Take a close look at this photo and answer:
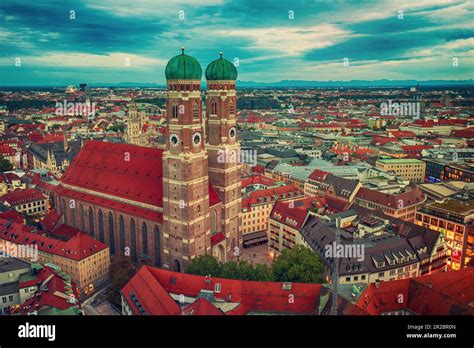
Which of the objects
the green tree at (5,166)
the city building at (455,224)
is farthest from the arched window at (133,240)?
the green tree at (5,166)

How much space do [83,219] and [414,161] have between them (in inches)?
3289

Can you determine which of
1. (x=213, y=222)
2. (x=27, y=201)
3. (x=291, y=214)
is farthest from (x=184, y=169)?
(x=27, y=201)

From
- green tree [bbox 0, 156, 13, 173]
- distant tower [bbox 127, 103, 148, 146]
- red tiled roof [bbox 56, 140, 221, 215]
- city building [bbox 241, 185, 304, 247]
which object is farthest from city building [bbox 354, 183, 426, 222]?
green tree [bbox 0, 156, 13, 173]

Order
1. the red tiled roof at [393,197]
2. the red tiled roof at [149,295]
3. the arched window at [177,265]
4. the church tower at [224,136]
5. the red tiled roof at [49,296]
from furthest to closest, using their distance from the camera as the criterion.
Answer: the red tiled roof at [393,197], the church tower at [224,136], the arched window at [177,265], the red tiled roof at [49,296], the red tiled roof at [149,295]

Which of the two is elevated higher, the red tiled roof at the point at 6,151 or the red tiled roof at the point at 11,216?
the red tiled roof at the point at 6,151

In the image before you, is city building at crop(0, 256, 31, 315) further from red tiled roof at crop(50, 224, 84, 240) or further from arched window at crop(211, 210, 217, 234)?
arched window at crop(211, 210, 217, 234)

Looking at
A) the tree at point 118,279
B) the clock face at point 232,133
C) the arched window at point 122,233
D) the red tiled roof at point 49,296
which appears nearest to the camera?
the red tiled roof at point 49,296

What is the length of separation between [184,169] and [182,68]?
1130cm

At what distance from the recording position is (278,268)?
43031 millimetres

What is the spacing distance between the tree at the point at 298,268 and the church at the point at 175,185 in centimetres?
1150

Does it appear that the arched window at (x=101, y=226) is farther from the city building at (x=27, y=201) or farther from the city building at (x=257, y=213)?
the city building at (x=27, y=201)

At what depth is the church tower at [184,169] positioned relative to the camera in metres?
46.8
